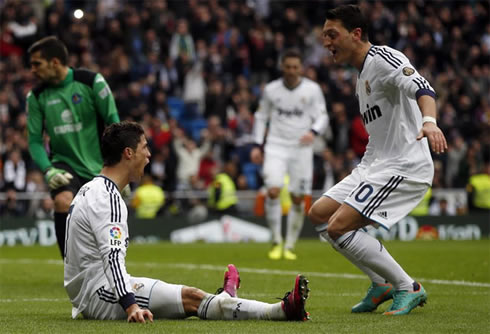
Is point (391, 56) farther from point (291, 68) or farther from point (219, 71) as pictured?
point (219, 71)

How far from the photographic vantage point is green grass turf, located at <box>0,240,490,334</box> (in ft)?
21.9

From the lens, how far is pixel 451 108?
26.3 metres

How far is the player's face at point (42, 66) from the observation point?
10.0 m

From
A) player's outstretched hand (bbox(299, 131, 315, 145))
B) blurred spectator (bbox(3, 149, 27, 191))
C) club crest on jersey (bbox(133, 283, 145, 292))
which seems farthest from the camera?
blurred spectator (bbox(3, 149, 27, 191))

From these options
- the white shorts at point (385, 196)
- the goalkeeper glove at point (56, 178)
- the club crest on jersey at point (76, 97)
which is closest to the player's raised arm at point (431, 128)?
the white shorts at point (385, 196)

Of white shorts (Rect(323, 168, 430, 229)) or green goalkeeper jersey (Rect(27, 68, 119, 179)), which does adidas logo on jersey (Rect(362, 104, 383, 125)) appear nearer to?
white shorts (Rect(323, 168, 430, 229))

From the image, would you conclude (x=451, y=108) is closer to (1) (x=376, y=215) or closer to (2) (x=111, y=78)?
(2) (x=111, y=78)

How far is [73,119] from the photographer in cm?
1028

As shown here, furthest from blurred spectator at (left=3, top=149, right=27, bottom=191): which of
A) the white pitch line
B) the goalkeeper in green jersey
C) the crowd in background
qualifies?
the goalkeeper in green jersey

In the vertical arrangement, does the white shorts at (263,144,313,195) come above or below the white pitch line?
above

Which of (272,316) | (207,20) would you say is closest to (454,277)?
(272,316)

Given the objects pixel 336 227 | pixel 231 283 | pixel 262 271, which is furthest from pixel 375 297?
pixel 262 271

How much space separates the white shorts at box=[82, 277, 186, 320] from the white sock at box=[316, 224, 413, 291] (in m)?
1.51

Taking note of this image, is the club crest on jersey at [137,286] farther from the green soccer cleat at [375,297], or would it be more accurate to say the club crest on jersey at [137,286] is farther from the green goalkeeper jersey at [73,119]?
the green goalkeeper jersey at [73,119]
